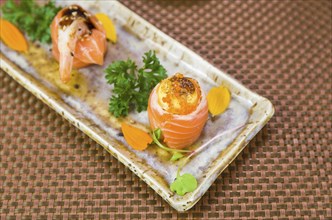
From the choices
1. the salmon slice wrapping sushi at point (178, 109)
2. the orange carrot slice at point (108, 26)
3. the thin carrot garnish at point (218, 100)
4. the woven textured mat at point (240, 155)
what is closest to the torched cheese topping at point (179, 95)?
the salmon slice wrapping sushi at point (178, 109)

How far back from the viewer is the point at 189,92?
2131 millimetres

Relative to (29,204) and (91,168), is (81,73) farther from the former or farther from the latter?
(29,204)

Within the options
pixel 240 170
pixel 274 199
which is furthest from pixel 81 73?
pixel 274 199

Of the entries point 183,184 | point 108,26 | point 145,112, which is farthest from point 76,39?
point 183,184

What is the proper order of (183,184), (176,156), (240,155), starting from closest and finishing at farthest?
(183,184) < (176,156) < (240,155)

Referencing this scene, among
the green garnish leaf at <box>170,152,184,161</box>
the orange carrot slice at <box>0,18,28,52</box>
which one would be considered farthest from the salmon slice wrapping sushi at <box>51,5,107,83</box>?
the green garnish leaf at <box>170,152,184,161</box>

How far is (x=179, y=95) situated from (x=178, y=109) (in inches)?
2.9

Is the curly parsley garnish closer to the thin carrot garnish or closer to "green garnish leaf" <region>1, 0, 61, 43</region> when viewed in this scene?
the thin carrot garnish

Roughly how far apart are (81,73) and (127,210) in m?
0.89

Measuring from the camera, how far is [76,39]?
248 cm

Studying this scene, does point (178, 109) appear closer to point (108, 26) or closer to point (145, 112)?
point (145, 112)

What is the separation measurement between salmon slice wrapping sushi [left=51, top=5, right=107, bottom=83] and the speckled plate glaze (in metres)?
0.12

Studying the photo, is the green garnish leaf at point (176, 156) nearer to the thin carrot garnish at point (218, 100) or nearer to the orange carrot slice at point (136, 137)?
the orange carrot slice at point (136, 137)

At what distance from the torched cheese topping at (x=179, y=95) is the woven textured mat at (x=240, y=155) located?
0.43m
